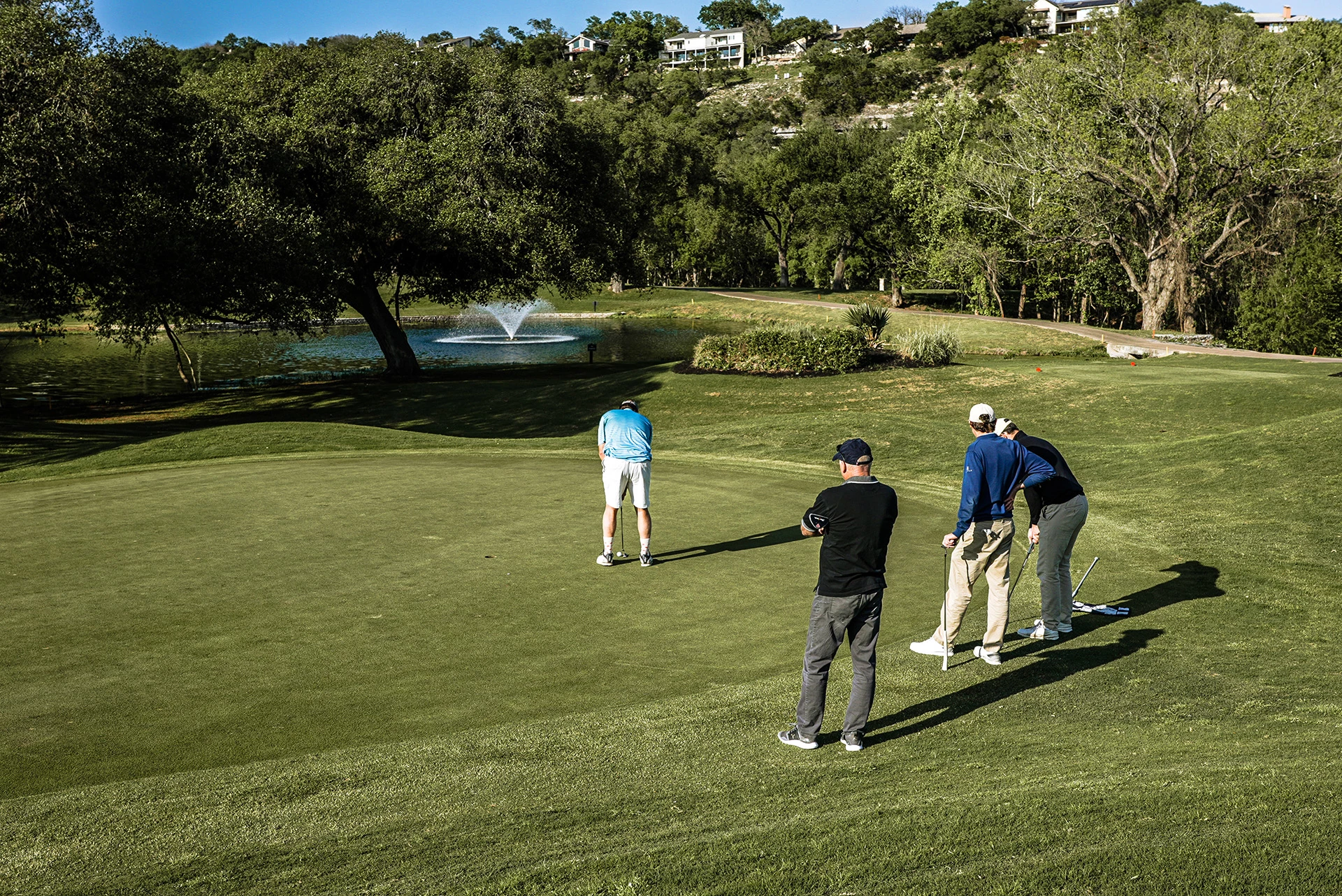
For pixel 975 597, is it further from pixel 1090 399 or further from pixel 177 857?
pixel 1090 399

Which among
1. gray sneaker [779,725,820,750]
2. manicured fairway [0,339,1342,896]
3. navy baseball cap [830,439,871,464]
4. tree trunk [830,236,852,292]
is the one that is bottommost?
gray sneaker [779,725,820,750]

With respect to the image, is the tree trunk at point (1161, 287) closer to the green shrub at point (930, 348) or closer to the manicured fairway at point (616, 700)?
the green shrub at point (930, 348)

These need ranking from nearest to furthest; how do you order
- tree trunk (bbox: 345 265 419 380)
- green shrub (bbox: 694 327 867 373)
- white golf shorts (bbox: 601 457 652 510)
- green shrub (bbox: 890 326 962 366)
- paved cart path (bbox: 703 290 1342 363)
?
1. white golf shorts (bbox: 601 457 652 510)
2. green shrub (bbox: 694 327 867 373)
3. green shrub (bbox: 890 326 962 366)
4. paved cart path (bbox: 703 290 1342 363)
5. tree trunk (bbox: 345 265 419 380)

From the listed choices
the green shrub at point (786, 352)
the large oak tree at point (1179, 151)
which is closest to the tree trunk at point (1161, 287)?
the large oak tree at point (1179, 151)

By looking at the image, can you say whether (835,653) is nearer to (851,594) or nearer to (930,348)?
(851,594)

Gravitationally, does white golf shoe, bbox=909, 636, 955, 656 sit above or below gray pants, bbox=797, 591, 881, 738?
below

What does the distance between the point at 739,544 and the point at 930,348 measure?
21602 mm

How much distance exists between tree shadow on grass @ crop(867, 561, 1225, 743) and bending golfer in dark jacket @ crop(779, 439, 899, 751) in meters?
0.50

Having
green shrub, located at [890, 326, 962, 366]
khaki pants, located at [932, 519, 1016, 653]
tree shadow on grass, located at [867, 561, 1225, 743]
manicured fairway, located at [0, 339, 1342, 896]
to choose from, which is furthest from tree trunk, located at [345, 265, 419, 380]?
khaki pants, located at [932, 519, 1016, 653]

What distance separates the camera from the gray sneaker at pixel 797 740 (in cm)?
704

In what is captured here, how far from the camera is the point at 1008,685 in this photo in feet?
27.3

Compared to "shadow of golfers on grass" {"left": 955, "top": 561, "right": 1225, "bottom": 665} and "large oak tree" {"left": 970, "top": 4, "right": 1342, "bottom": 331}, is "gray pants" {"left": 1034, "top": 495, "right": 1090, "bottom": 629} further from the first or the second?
"large oak tree" {"left": 970, "top": 4, "right": 1342, "bottom": 331}

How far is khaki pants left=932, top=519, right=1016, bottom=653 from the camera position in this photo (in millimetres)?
8828

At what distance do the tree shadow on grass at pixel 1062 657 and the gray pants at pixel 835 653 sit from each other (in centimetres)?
39
